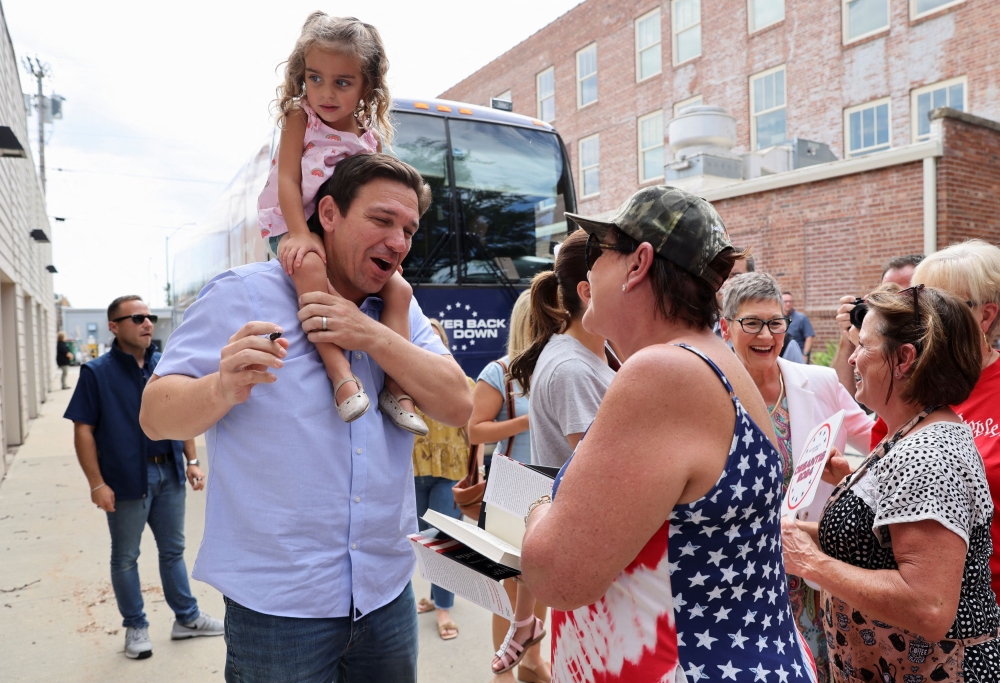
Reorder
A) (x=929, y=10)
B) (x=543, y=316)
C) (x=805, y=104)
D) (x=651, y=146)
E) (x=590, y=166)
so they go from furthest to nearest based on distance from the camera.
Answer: (x=590, y=166), (x=651, y=146), (x=805, y=104), (x=929, y=10), (x=543, y=316)

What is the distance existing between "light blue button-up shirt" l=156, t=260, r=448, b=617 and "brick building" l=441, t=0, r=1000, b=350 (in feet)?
41.6

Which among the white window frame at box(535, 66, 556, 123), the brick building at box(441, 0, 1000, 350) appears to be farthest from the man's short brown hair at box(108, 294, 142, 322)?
the white window frame at box(535, 66, 556, 123)

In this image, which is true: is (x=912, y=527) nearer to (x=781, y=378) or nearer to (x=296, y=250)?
(x=781, y=378)

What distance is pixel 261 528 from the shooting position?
1.56 metres

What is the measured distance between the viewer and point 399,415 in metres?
1.77

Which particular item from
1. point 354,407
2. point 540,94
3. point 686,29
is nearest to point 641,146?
point 686,29

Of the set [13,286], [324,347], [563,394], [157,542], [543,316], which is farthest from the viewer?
[13,286]

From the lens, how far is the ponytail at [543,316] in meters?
3.12

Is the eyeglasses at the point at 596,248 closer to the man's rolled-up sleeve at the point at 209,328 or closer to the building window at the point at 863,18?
the man's rolled-up sleeve at the point at 209,328

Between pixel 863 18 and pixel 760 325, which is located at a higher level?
pixel 863 18

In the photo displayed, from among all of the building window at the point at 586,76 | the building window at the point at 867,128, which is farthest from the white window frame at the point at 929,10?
the building window at the point at 586,76

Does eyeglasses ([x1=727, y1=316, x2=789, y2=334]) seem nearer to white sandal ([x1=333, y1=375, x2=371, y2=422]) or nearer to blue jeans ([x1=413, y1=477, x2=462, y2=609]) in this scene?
white sandal ([x1=333, y1=375, x2=371, y2=422])

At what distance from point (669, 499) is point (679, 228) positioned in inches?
21.2

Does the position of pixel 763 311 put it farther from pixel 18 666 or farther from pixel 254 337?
pixel 18 666
